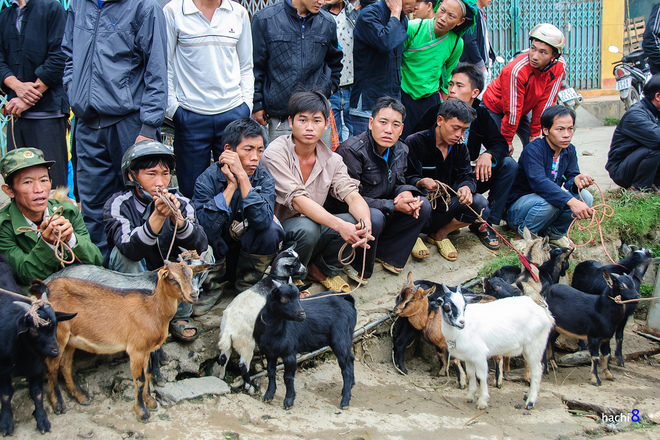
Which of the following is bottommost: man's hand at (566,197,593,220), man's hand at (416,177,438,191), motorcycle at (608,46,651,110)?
man's hand at (566,197,593,220)

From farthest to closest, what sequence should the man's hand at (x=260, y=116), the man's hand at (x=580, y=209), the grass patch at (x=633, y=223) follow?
the grass patch at (x=633, y=223) → the man's hand at (x=580, y=209) → the man's hand at (x=260, y=116)

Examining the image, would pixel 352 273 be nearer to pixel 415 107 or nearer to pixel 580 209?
pixel 415 107

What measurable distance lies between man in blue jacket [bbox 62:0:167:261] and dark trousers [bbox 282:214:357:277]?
132cm

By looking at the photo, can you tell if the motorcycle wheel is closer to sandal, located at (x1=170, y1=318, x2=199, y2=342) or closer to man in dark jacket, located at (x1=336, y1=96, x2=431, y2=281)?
man in dark jacket, located at (x1=336, y1=96, x2=431, y2=281)

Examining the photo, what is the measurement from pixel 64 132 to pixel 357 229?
2999 millimetres

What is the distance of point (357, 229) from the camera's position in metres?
4.73

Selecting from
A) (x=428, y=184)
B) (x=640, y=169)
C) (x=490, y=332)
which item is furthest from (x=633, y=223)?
(x=490, y=332)

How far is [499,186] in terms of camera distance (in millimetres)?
6254

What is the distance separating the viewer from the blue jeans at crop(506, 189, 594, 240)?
611 centimetres

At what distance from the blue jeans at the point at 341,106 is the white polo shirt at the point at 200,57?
5.51 feet

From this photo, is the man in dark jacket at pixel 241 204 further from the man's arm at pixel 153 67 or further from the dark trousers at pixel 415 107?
the dark trousers at pixel 415 107

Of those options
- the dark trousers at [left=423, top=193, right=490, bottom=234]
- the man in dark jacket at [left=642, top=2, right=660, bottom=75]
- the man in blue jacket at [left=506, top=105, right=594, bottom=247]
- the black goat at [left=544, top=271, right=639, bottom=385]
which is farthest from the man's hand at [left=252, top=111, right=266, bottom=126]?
the man in dark jacket at [left=642, top=2, right=660, bottom=75]

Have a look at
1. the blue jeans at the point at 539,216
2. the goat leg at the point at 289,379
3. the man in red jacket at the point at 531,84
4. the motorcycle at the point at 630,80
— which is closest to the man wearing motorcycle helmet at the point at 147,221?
the goat leg at the point at 289,379

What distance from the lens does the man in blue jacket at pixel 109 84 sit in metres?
4.50
